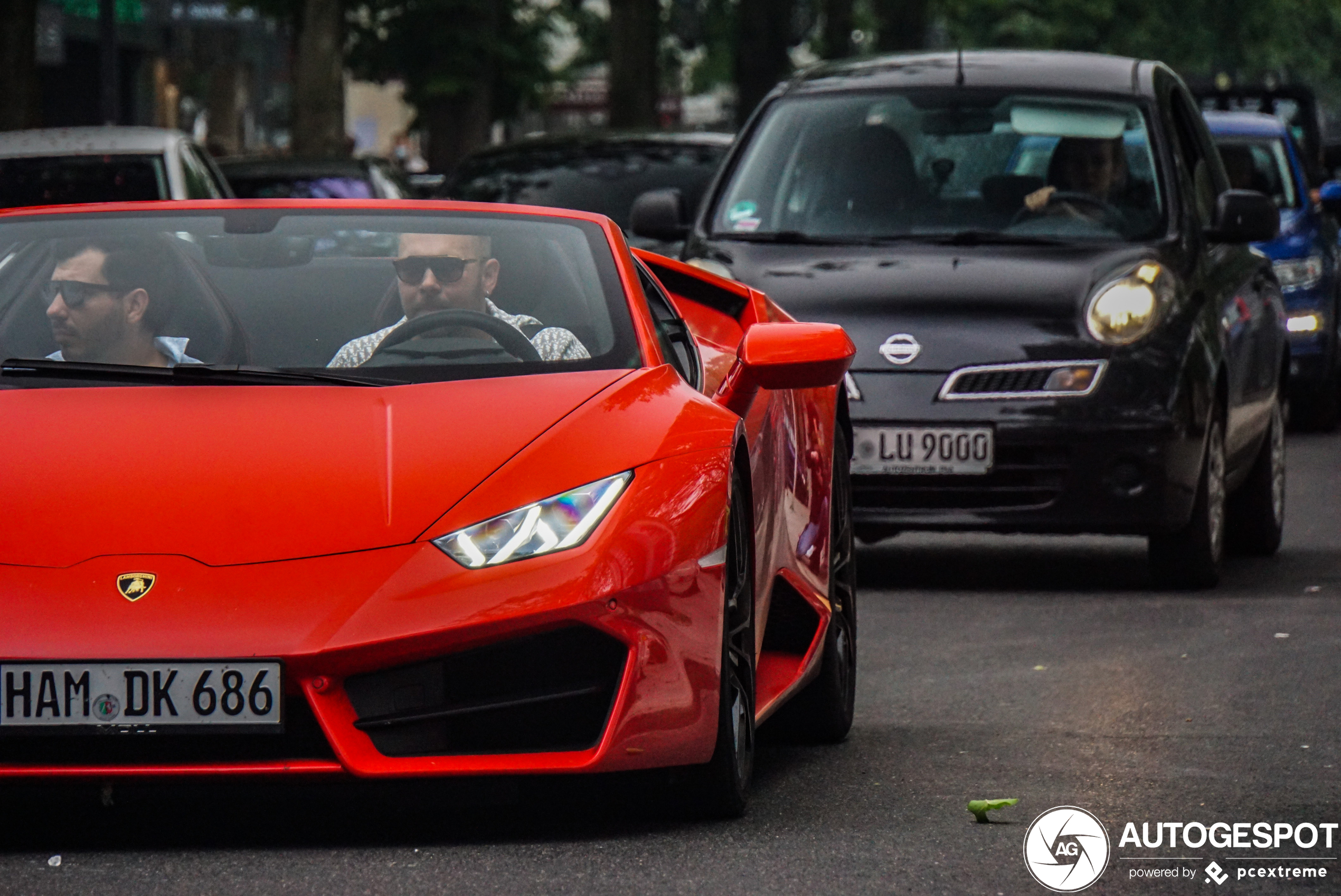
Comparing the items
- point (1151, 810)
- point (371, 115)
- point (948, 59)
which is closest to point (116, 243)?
point (1151, 810)

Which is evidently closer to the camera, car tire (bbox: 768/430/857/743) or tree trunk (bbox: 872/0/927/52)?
car tire (bbox: 768/430/857/743)

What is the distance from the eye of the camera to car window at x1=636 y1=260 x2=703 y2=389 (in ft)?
19.6

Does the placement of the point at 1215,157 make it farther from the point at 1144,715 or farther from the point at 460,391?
the point at 460,391

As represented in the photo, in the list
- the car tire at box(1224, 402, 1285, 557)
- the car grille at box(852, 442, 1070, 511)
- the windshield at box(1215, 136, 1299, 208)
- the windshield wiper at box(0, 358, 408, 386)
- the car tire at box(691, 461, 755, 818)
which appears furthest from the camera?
the windshield at box(1215, 136, 1299, 208)

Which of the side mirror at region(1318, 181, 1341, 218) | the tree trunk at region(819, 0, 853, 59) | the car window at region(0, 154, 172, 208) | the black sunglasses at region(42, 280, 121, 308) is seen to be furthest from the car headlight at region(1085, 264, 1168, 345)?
the tree trunk at region(819, 0, 853, 59)

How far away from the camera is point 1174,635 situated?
27.5ft

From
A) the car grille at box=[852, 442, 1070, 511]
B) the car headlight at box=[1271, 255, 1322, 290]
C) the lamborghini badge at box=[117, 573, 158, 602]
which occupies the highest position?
the lamborghini badge at box=[117, 573, 158, 602]

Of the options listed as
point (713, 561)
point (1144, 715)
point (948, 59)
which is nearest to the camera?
point (713, 561)

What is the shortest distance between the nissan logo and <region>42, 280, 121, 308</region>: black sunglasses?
410 centimetres

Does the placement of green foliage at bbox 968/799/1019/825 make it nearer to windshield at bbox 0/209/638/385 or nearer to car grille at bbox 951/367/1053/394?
windshield at bbox 0/209/638/385

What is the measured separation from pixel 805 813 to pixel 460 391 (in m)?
1.03

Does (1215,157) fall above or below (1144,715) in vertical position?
above

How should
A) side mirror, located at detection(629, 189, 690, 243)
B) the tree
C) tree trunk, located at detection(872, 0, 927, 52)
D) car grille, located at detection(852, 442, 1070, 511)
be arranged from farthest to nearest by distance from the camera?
1. tree trunk, located at detection(872, 0, 927, 52)
2. the tree
3. side mirror, located at detection(629, 189, 690, 243)
4. car grille, located at detection(852, 442, 1070, 511)

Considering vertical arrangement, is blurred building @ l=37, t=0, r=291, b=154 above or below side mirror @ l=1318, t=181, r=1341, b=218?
below
